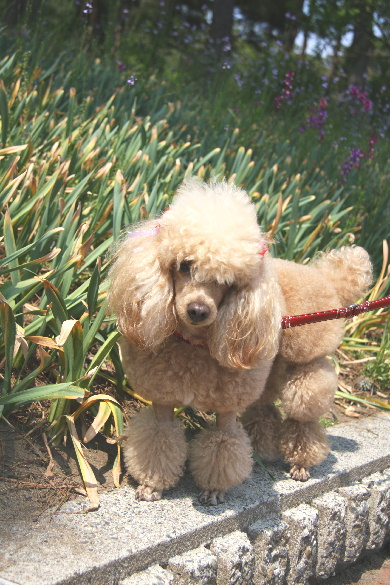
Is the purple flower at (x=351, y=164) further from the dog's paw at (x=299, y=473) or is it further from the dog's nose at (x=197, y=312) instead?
the dog's nose at (x=197, y=312)

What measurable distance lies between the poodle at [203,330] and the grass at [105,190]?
0.23m

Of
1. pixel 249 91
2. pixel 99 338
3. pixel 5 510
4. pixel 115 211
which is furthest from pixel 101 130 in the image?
pixel 249 91

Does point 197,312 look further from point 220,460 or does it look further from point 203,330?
point 220,460

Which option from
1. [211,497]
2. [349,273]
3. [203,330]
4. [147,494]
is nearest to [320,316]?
[349,273]

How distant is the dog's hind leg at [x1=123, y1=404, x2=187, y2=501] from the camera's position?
2004 millimetres

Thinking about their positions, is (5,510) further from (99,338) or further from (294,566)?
(294,566)

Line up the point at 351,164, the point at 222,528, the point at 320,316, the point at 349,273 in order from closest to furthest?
the point at 222,528
the point at 320,316
the point at 349,273
the point at 351,164

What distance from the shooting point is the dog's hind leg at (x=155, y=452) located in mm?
2004

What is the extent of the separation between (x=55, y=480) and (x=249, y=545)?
2.23 feet

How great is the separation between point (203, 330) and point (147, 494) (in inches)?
23.3

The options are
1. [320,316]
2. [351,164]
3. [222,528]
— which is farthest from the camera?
[351,164]

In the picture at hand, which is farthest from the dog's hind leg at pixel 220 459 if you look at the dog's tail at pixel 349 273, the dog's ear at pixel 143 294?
the dog's tail at pixel 349 273

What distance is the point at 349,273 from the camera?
2426 millimetres

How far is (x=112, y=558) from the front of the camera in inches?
64.4
